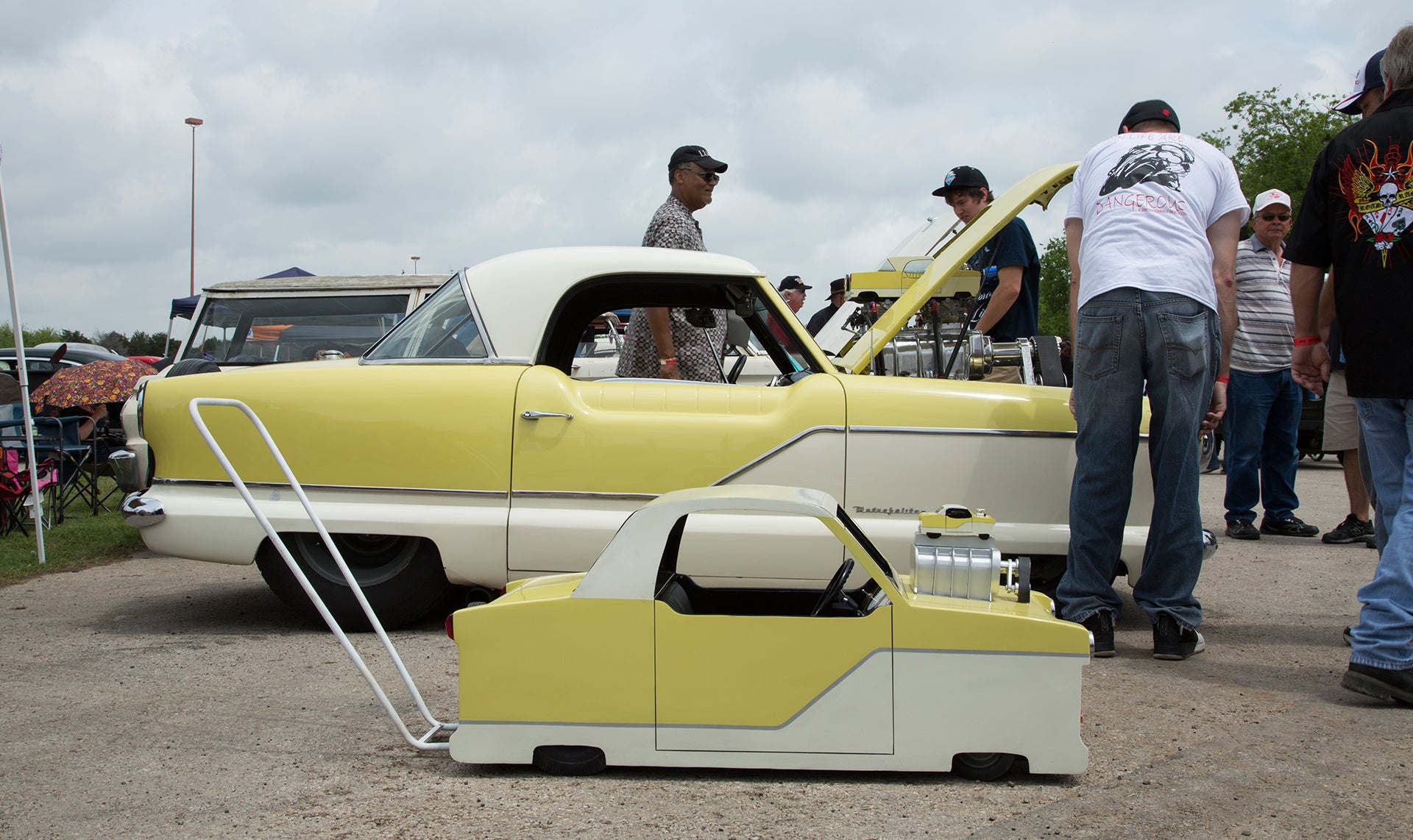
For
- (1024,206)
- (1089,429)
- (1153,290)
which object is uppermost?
(1024,206)

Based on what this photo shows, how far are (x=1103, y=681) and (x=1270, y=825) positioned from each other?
3.76ft

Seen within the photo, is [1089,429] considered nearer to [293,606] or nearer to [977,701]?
[977,701]

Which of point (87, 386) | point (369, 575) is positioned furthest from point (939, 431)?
point (87, 386)

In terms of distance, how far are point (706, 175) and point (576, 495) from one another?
2.03m

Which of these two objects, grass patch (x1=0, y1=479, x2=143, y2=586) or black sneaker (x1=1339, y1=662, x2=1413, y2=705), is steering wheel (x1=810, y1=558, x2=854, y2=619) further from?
grass patch (x1=0, y1=479, x2=143, y2=586)

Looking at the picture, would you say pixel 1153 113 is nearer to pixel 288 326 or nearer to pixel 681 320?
pixel 681 320

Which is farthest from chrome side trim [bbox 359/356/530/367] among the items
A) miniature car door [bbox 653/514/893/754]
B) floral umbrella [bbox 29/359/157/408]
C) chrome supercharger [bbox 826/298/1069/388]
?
floral umbrella [bbox 29/359/157/408]

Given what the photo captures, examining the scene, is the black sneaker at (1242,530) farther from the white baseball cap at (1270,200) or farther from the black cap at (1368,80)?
the black cap at (1368,80)

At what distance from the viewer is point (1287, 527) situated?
21.9ft

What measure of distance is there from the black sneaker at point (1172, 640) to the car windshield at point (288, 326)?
5.42 m

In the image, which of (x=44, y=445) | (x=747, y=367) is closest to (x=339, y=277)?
(x=44, y=445)

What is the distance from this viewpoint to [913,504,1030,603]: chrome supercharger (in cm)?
278

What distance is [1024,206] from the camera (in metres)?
4.67

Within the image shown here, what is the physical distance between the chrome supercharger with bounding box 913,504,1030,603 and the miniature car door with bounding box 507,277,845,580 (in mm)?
1028
